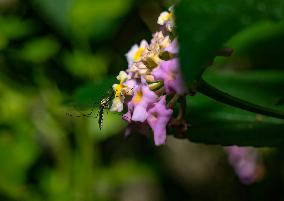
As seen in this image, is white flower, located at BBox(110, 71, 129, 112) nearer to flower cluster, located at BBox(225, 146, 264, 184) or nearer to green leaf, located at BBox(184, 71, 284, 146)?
green leaf, located at BBox(184, 71, 284, 146)

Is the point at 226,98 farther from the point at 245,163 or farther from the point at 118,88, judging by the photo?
the point at 245,163

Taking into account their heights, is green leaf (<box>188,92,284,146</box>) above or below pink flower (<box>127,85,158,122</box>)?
below

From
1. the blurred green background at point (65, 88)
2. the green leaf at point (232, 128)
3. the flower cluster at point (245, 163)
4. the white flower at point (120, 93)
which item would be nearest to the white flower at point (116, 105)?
the white flower at point (120, 93)

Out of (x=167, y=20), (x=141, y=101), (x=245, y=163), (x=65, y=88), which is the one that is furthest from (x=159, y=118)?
(x=65, y=88)

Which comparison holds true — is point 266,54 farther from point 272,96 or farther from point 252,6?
point 252,6

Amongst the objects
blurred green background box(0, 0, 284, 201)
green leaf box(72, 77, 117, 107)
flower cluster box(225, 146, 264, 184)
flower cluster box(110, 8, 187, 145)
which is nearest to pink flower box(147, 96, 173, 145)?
flower cluster box(110, 8, 187, 145)

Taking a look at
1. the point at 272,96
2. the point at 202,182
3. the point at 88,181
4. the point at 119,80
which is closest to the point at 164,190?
the point at 202,182

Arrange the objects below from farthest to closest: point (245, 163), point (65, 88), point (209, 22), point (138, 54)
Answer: point (65, 88), point (245, 163), point (138, 54), point (209, 22)
